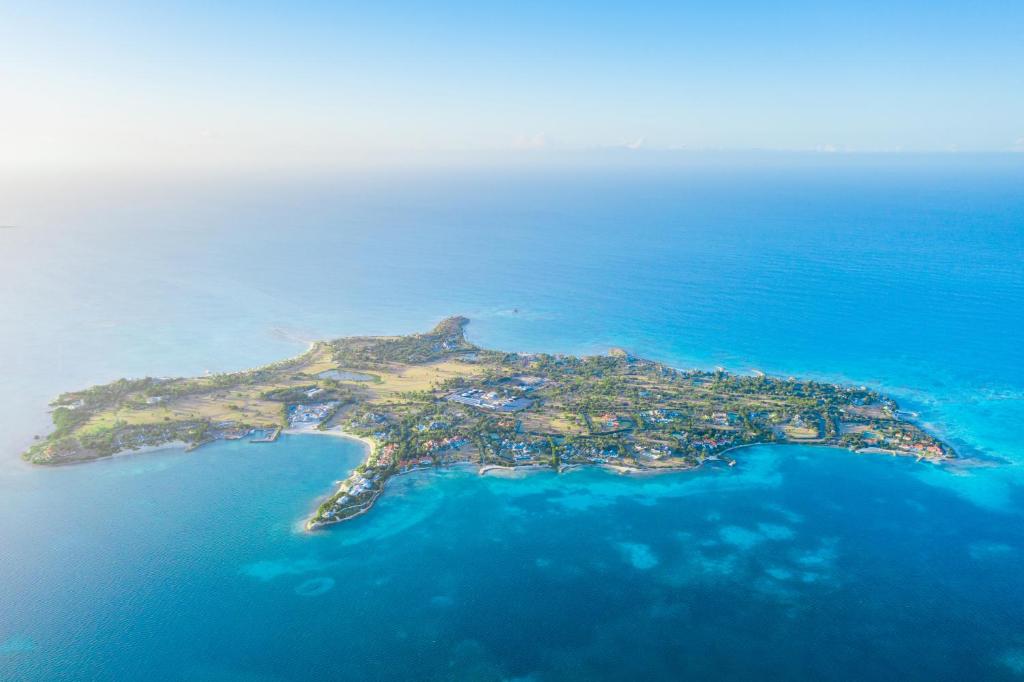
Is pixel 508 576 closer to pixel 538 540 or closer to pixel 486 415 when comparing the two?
pixel 538 540

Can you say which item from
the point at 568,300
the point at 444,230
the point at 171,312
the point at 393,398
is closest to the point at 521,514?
the point at 393,398

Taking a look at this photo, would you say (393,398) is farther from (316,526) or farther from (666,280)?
(666,280)

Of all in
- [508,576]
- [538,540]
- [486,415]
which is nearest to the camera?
[508,576]

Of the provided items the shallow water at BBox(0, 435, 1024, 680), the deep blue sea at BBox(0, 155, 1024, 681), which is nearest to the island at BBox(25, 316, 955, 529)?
the deep blue sea at BBox(0, 155, 1024, 681)

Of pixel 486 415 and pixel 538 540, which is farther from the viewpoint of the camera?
pixel 486 415

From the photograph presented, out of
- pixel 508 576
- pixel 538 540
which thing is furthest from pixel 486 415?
pixel 508 576

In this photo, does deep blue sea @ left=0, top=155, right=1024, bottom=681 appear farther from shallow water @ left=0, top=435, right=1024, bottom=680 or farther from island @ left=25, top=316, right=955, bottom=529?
island @ left=25, top=316, right=955, bottom=529

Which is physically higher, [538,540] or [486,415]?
[486,415]

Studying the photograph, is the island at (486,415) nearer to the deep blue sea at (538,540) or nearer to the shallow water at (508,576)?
the deep blue sea at (538,540)

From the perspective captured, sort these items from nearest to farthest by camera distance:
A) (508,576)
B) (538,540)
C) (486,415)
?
(508,576), (538,540), (486,415)
